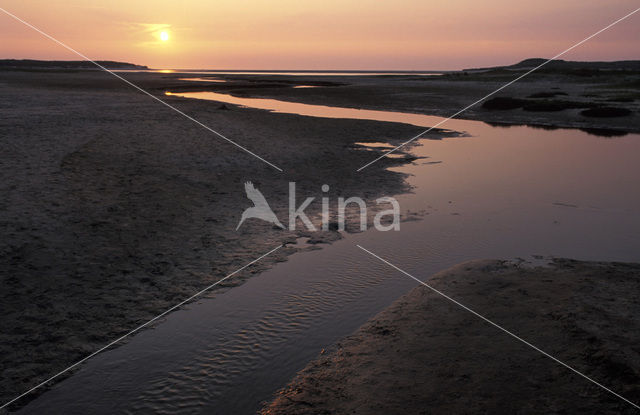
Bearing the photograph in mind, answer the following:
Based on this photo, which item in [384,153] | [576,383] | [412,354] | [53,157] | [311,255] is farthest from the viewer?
[384,153]

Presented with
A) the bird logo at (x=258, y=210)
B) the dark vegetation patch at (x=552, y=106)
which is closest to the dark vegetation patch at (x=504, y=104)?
the dark vegetation patch at (x=552, y=106)

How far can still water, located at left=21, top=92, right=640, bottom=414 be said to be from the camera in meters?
4.94

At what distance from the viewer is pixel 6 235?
8.00m

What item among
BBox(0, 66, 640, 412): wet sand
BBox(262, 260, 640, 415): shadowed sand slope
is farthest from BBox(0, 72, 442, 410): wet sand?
BBox(262, 260, 640, 415): shadowed sand slope

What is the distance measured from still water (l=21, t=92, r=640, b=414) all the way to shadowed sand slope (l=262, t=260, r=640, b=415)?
1.58 feet

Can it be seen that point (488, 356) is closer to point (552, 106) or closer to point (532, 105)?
point (552, 106)

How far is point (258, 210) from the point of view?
1112cm

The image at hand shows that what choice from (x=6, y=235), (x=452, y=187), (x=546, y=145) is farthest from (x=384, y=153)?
(x=6, y=235)

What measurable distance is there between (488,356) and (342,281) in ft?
9.93

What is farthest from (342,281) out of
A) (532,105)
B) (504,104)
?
(504,104)

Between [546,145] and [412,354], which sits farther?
[546,145]

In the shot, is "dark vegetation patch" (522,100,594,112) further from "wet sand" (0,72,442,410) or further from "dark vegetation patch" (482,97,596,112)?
"wet sand" (0,72,442,410)

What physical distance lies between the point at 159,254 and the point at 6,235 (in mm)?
2738

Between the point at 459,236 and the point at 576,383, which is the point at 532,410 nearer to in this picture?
the point at 576,383
